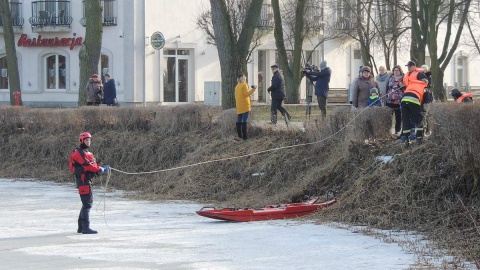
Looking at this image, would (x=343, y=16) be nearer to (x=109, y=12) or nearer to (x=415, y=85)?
(x=109, y=12)

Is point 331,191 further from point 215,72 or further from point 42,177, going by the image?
point 215,72

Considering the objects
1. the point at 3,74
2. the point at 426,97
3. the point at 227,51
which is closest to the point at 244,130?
the point at 227,51

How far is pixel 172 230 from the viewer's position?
1584 centimetres

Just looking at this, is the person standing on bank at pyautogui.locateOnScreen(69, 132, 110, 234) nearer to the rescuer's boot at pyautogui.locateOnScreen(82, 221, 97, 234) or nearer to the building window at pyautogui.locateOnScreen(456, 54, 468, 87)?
the rescuer's boot at pyautogui.locateOnScreen(82, 221, 97, 234)

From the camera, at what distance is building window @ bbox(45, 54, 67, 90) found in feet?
166

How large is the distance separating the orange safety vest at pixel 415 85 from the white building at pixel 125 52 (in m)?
29.5

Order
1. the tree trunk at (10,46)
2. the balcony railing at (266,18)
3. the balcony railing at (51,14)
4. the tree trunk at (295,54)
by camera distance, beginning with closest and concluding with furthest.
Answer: the tree trunk at (10,46) < the tree trunk at (295,54) < the balcony railing at (51,14) < the balcony railing at (266,18)

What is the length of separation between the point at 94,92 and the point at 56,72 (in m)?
21.5

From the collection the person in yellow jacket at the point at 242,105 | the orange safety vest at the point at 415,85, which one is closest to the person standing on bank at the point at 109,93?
the person in yellow jacket at the point at 242,105

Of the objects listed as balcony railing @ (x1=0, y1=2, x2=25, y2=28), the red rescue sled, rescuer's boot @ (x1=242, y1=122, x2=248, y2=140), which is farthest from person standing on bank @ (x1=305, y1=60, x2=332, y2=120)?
balcony railing @ (x1=0, y1=2, x2=25, y2=28)

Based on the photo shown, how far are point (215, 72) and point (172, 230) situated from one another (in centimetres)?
3551

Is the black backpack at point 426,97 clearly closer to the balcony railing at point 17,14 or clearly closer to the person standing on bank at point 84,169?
the person standing on bank at point 84,169

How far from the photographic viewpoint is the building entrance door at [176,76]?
49719mm

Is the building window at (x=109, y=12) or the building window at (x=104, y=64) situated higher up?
the building window at (x=109, y=12)
